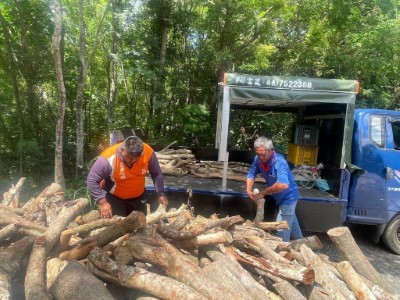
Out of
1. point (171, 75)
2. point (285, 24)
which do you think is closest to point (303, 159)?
point (171, 75)

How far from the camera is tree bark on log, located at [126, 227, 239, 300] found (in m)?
2.12

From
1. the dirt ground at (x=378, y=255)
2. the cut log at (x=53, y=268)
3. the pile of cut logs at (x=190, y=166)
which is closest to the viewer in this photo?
the cut log at (x=53, y=268)

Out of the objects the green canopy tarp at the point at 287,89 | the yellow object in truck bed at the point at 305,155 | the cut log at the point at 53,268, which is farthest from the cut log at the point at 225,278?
the yellow object in truck bed at the point at 305,155

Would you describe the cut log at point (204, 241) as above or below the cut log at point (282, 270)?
above

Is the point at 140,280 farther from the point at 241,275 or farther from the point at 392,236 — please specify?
the point at 392,236

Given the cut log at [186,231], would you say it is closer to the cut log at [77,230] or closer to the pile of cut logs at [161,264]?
the pile of cut logs at [161,264]

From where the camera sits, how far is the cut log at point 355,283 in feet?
8.52

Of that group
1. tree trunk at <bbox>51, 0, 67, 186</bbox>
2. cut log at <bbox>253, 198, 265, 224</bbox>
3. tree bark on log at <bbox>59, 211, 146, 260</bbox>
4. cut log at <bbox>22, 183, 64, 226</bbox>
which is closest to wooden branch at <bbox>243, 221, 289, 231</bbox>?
cut log at <bbox>253, 198, 265, 224</bbox>

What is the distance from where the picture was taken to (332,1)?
390 inches

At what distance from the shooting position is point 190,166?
610 centimetres

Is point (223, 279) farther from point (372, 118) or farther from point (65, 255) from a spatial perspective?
point (372, 118)

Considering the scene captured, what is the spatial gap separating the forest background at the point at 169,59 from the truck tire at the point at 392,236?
236 inches

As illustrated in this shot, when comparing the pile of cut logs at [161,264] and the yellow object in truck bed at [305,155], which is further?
the yellow object in truck bed at [305,155]

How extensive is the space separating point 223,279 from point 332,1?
34.0ft
